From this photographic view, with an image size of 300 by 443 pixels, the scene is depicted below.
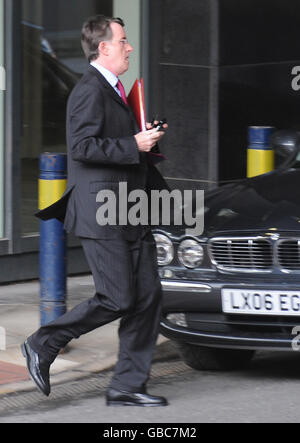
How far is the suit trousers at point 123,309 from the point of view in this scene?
498cm

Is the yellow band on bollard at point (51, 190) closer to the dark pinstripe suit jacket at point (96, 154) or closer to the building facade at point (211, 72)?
A: the dark pinstripe suit jacket at point (96, 154)

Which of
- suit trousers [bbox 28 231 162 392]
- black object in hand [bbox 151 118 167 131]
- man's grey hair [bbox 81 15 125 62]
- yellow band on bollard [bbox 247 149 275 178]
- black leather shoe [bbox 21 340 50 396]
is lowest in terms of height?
black leather shoe [bbox 21 340 50 396]

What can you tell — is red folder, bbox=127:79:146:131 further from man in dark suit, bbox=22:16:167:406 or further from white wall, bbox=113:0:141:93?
white wall, bbox=113:0:141:93

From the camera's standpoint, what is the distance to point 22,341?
6.47 metres

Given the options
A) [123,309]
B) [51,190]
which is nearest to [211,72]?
[51,190]

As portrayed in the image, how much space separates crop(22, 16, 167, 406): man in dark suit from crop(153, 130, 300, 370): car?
16.7 inches

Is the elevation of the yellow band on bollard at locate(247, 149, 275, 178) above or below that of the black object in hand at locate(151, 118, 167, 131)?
below

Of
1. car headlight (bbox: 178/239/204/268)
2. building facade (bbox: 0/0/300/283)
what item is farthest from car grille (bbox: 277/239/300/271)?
building facade (bbox: 0/0/300/283)

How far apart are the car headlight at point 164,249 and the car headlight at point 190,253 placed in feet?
0.18

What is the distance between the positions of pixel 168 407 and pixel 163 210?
1072mm

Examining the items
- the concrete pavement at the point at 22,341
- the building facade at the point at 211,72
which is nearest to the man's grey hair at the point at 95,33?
the concrete pavement at the point at 22,341

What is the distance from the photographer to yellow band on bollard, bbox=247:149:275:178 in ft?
25.0

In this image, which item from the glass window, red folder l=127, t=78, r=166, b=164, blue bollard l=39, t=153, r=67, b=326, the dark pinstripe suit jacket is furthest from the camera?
the glass window

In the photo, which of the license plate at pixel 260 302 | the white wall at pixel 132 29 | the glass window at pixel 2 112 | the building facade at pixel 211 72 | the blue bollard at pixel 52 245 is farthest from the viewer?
the building facade at pixel 211 72
